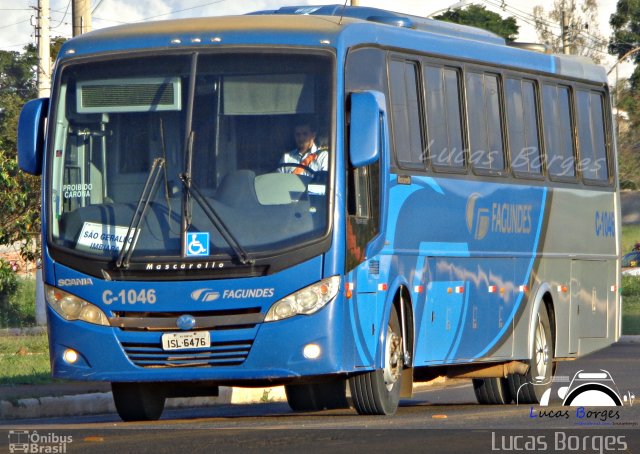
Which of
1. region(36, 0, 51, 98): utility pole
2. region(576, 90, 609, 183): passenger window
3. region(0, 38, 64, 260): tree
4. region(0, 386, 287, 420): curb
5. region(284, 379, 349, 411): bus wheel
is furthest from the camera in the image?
region(36, 0, 51, 98): utility pole

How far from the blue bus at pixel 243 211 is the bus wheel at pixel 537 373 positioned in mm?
2446


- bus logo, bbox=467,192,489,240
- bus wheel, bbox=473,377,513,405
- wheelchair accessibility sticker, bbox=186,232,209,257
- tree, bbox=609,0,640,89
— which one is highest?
tree, bbox=609,0,640,89

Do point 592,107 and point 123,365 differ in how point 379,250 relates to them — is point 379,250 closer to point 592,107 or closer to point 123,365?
point 123,365

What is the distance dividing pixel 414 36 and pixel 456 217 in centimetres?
172

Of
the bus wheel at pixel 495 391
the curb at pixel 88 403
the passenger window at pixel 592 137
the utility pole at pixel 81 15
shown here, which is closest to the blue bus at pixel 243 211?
the curb at pixel 88 403

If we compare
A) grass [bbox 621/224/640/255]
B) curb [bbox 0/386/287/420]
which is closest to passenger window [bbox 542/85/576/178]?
curb [bbox 0/386/287/420]

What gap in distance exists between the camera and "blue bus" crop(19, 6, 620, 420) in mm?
11805

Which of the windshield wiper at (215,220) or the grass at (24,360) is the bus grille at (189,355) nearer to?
the windshield wiper at (215,220)

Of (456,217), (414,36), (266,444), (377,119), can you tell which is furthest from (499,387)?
(266,444)

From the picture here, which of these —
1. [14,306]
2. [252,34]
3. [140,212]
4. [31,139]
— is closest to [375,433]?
[140,212]

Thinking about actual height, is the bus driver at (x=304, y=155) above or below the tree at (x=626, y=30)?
below

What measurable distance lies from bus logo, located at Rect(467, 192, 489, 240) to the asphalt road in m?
1.79

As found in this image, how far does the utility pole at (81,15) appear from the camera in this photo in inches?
872

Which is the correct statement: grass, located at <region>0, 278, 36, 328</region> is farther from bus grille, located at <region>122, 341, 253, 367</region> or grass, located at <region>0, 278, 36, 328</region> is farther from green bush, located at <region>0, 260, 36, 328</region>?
bus grille, located at <region>122, 341, 253, 367</region>
